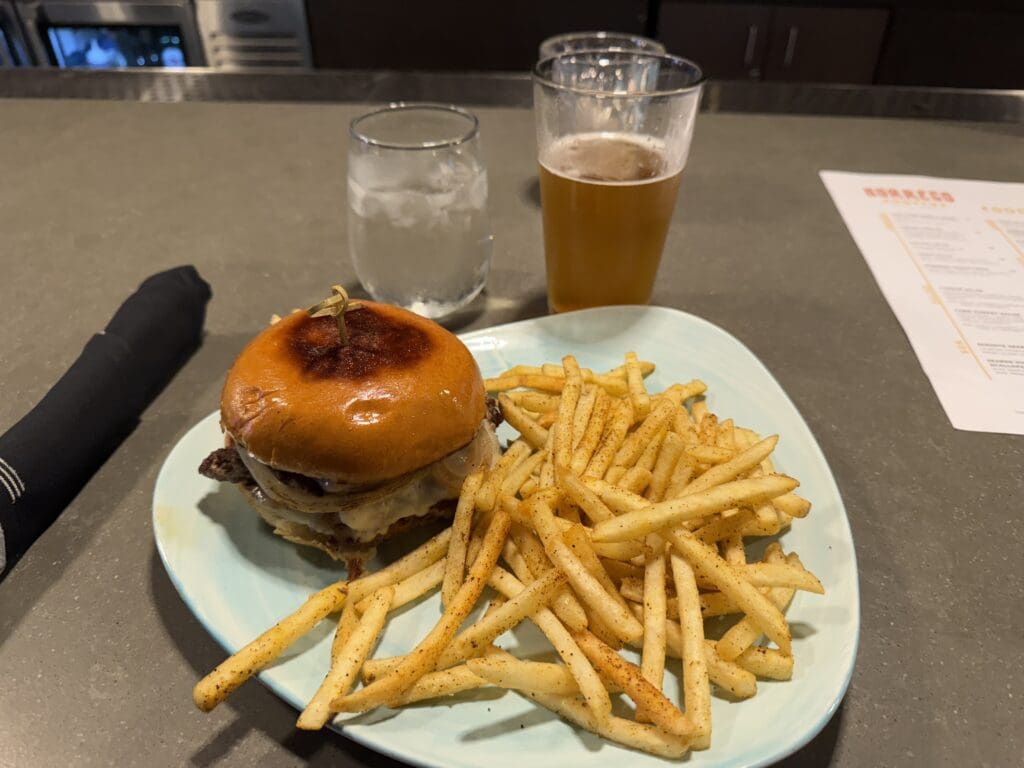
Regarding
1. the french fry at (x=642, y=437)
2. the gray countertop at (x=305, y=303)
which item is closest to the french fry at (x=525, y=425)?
the french fry at (x=642, y=437)

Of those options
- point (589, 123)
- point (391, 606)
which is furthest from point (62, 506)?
point (589, 123)

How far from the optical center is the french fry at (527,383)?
1.42 m

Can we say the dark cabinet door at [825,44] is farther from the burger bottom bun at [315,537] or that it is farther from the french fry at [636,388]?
the burger bottom bun at [315,537]

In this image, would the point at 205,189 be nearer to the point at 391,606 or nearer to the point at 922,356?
the point at 391,606

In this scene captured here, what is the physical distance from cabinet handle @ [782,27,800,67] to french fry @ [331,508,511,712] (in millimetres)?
4243

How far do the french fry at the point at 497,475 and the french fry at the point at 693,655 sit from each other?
11.1 inches

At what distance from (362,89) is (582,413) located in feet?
7.63

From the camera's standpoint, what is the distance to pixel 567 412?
1.28 m

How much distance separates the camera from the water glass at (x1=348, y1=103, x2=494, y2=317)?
1627 mm

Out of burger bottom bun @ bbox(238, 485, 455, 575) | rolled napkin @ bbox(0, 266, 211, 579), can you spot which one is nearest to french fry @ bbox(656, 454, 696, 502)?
burger bottom bun @ bbox(238, 485, 455, 575)

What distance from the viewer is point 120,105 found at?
3031 mm

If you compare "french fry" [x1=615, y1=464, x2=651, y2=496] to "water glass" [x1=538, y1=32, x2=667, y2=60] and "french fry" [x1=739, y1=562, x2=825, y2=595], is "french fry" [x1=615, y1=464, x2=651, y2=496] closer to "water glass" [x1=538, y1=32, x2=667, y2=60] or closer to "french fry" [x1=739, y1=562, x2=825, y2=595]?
"french fry" [x1=739, y1=562, x2=825, y2=595]

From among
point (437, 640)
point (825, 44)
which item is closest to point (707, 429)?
point (437, 640)

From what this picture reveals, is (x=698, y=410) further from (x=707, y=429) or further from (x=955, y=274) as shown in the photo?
(x=955, y=274)
